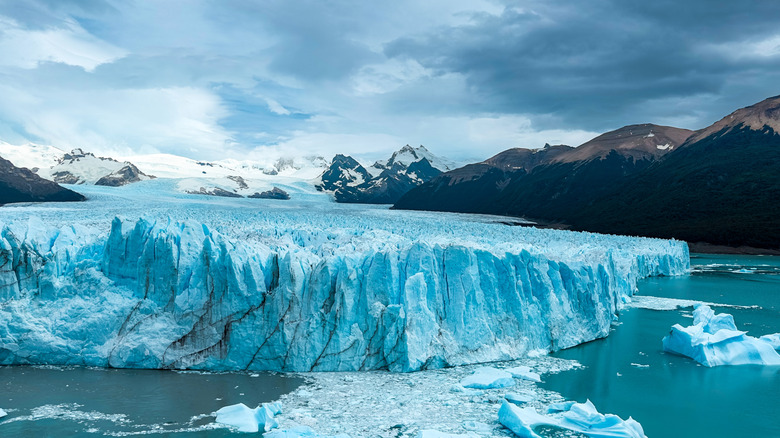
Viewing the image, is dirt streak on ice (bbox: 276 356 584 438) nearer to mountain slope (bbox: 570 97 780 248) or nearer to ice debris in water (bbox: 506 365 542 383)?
ice debris in water (bbox: 506 365 542 383)

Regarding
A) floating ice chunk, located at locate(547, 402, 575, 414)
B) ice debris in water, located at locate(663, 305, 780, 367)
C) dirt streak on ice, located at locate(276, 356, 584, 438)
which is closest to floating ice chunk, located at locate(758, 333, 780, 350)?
ice debris in water, located at locate(663, 305, 780, 367)

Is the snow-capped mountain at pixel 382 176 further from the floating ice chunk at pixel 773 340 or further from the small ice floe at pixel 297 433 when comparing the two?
the small ice floe at pixel 297 433

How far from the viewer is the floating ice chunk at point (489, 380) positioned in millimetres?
10477

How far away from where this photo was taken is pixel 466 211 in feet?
309

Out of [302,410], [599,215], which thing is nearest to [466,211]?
[599,215]

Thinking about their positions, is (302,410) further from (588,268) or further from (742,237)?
(742,237)

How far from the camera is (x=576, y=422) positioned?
8.95 m

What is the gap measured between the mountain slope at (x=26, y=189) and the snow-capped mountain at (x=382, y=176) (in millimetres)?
54481

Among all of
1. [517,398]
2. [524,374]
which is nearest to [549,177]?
[524,374]

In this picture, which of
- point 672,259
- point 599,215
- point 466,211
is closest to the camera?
point 672,259

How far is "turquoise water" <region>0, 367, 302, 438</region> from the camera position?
8.60 metres

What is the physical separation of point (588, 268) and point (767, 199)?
46.4 m

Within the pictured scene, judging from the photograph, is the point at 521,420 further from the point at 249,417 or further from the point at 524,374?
the point at 249,417

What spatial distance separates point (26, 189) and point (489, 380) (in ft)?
204
